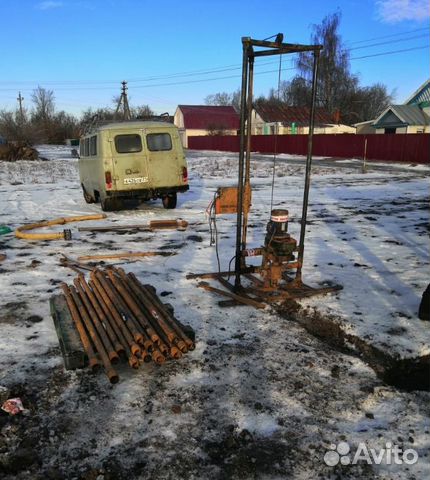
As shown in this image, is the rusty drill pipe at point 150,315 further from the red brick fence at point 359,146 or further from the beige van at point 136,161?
the red brick fence at point 359,146

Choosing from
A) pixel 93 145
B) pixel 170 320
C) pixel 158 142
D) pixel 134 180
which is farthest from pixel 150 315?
pixel 93 145

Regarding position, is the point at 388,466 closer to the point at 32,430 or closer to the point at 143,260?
the point at 32,430

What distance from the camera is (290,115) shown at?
165 feet

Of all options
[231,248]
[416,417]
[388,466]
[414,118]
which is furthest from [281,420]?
[414,118]

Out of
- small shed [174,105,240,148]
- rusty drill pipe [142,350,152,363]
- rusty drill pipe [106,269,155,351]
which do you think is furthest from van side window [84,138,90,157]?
small shed [174,105,240,148]

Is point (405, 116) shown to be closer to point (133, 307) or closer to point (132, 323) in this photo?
point (133, 307)

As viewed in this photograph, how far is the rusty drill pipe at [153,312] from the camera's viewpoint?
3.41 m

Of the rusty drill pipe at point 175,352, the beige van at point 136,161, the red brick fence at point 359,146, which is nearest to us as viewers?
the rusty drill pipe at point 175,352

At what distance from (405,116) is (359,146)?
819 centimetres

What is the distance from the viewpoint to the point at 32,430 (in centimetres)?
267

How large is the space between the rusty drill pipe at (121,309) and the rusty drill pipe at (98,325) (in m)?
0.20

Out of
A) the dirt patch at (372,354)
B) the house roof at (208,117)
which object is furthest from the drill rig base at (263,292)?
the house roof at (208,117)

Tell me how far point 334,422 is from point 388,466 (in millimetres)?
438

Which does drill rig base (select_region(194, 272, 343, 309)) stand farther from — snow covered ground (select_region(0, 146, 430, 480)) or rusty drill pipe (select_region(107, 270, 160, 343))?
rusty drill pipe (select_region(107, 270, 160, 343))
